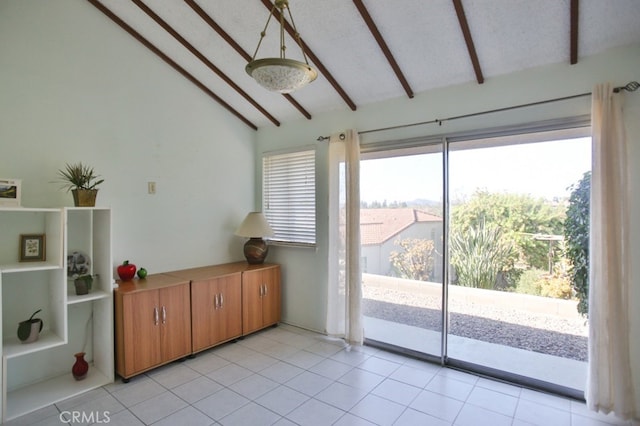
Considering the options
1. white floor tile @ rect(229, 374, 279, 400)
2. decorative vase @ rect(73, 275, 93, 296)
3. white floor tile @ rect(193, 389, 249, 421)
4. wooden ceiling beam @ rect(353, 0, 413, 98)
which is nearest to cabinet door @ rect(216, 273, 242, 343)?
white floor tile @ rect(229, 374, 279, 400)

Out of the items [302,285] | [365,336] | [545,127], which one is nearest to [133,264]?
[302,285]

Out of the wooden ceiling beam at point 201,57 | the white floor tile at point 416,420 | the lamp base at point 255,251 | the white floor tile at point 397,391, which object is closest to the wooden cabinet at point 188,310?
the lamp base at point 255,251

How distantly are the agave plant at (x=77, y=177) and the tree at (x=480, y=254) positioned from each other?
318 centimetres

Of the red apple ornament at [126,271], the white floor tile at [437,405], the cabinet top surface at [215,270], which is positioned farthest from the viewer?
the cabinet top surface at [215,270]

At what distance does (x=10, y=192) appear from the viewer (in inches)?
97.4

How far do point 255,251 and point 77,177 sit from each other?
1.95 meters

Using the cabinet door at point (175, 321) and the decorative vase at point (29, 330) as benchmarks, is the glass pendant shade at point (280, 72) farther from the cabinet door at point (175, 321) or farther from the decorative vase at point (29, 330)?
the decorative vase at point (29, 330)

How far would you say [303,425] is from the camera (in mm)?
2316

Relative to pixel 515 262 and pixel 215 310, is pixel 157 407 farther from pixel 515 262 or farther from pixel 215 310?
pixel 515 262

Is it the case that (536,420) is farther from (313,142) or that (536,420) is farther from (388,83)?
(313,142)

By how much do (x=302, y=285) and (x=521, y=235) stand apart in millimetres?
2389

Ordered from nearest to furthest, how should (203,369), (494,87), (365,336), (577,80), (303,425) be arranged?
(303,425) < (577,80) < (494,87) < (203,369) < (365,336)

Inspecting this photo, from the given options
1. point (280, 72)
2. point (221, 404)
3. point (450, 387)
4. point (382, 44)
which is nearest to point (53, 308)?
point (221, 404)

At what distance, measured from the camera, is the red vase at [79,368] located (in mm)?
2812
